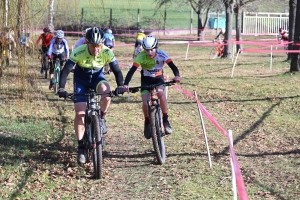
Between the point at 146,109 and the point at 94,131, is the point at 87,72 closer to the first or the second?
the point at 94,131

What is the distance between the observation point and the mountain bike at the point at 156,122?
8.15m

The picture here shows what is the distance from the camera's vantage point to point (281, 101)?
46.3ft

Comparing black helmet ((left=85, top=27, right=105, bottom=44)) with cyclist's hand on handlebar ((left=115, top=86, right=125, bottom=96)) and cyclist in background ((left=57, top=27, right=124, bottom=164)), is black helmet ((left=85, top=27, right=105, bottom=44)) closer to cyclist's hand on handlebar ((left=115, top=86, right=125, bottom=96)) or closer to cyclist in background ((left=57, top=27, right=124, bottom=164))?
cyclist in background ((left=57, top=27, right=124, bottom=164))

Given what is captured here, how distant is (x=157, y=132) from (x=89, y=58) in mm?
1401

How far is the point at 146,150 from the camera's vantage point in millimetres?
9422

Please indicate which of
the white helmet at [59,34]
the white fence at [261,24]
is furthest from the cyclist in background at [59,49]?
the white fence at [261,24]

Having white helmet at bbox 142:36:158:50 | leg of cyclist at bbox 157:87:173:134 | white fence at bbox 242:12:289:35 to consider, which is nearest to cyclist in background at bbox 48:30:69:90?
leg of cyclist at bbox 157:87:173:134

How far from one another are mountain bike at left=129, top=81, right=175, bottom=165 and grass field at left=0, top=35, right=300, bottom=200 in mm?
217

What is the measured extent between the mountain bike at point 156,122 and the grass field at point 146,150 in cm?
22

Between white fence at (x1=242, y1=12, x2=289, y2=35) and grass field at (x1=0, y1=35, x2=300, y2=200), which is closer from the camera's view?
grass field at (x1=0, y1=35, x2=300, y2=200)

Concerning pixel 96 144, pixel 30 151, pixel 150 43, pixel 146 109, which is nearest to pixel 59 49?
pixel 30 151

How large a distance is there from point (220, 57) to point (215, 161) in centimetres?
2135

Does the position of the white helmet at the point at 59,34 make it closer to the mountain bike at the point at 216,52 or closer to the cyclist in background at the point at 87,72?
the cyclist in background at the point at 87,72

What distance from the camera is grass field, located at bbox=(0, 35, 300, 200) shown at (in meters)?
7.02
